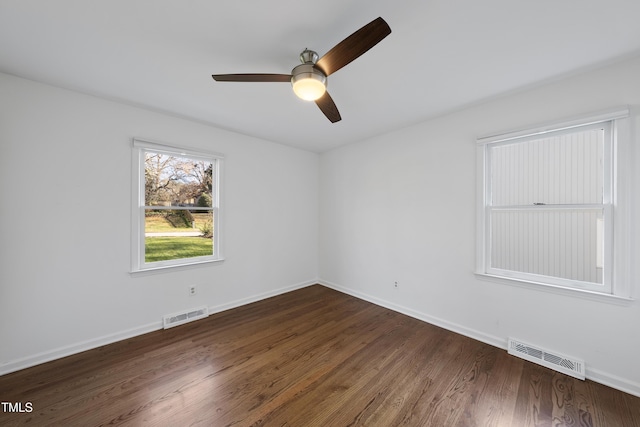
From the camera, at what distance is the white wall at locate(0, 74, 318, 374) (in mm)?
2064

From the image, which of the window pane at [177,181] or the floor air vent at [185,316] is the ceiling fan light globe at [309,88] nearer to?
the window pane at [177,181]

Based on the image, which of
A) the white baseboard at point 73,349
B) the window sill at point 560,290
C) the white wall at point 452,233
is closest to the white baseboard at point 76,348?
the white baseboard at point 73,349

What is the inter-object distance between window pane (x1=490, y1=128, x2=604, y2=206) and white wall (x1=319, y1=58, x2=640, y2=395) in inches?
9.3

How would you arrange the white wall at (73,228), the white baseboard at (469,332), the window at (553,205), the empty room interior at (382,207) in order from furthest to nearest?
the white wall at (73,228) → the window at (553,205) → the white baseboard at (469,332) → the empty room interior at (382,207)

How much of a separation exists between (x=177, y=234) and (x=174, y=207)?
1.26 ft

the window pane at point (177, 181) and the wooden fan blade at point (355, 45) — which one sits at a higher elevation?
the wooden fan blade at point (355, 45)

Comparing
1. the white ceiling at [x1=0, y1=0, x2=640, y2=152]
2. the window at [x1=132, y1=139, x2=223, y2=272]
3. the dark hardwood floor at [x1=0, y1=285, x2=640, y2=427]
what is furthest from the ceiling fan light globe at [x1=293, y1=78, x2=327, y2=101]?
the dark hardwood floor at [x1=0, y1=285, x2=640, y2=427]

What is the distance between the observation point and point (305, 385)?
1.88 m

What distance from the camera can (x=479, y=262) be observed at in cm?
257

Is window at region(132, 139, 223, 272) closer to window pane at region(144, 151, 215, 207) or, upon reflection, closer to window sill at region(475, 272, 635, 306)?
window pane at region(144, 151, 215, 207)

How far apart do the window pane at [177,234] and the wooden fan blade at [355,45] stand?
8.40ft

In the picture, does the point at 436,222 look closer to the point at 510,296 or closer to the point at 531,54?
the point at 510,296

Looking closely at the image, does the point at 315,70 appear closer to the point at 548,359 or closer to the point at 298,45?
the point at 298,45

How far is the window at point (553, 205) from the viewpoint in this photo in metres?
1.96
